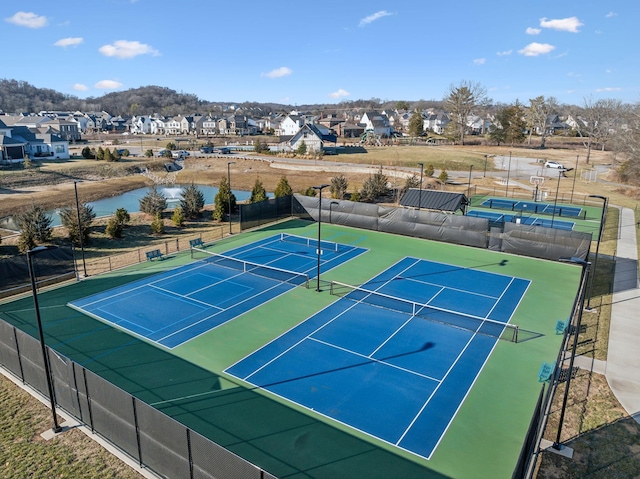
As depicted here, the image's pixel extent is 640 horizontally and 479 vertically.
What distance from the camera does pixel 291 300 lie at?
63.9ft

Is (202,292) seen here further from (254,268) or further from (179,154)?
(179,154)

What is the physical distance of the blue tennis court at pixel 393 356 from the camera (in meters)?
12.0

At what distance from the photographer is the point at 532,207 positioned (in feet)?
129

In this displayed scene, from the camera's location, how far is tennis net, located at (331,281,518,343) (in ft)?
54.5

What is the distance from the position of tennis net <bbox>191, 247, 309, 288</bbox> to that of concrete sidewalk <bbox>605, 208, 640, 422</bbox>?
12132mm

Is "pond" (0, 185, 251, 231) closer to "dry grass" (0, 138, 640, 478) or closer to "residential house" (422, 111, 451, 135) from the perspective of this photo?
"dry grass" (0, 138, 640, 478)

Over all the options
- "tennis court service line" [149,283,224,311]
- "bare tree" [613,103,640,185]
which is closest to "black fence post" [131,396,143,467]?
"tennis court service line" [149,283,224,311]

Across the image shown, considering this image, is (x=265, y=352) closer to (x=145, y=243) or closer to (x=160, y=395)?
(x=160, y=395)

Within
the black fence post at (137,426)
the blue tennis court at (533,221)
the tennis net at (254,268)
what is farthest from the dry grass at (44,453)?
the blue tennis court at (533,221)

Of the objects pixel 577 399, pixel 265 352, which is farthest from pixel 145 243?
pixel 577 399

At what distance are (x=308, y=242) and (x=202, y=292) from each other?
9.70 meters

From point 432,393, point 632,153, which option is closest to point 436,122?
point 632,153

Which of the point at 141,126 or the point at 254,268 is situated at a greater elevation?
the point at 141,126

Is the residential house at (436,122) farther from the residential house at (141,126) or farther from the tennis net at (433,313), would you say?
the tennis net at (433,313)
